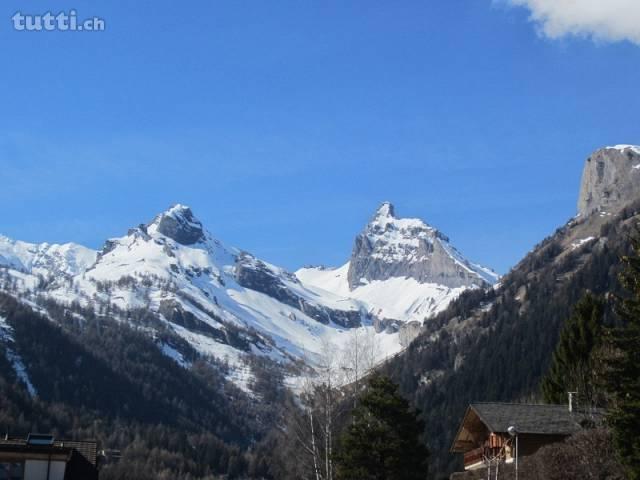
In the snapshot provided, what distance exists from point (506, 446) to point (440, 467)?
11010 cm

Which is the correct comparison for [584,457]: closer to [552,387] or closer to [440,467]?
[552,387]

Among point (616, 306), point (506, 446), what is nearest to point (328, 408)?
point (506, 446)

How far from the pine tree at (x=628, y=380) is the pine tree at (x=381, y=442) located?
65.0ft

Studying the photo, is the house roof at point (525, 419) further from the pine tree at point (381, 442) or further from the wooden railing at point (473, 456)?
the pine tree at point (381, 442)

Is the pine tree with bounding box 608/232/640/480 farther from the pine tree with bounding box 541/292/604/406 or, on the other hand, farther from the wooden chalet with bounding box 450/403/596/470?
the pine tree with bounding box 541/292/604/406

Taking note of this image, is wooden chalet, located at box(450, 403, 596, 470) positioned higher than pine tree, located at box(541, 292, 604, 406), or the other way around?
pine tree, located at box(541, 292, 604, 406)

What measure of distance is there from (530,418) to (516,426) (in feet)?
7.57

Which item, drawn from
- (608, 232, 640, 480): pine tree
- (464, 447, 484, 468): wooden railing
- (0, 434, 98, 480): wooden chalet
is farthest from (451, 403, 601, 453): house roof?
(0, 434, 98, 480): wooden chalet

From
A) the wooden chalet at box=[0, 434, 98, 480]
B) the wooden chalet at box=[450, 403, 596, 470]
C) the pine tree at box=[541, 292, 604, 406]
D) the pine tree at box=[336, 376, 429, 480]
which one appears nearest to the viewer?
the pine tree at box=[336, 376, 429, 480]

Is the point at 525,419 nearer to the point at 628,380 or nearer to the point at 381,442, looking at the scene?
the point at 381,442


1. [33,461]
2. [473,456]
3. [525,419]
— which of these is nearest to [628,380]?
[525,419]

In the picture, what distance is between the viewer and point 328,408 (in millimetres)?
58688

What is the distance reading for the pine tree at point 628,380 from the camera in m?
36.9

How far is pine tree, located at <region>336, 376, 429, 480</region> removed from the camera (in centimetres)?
5638
